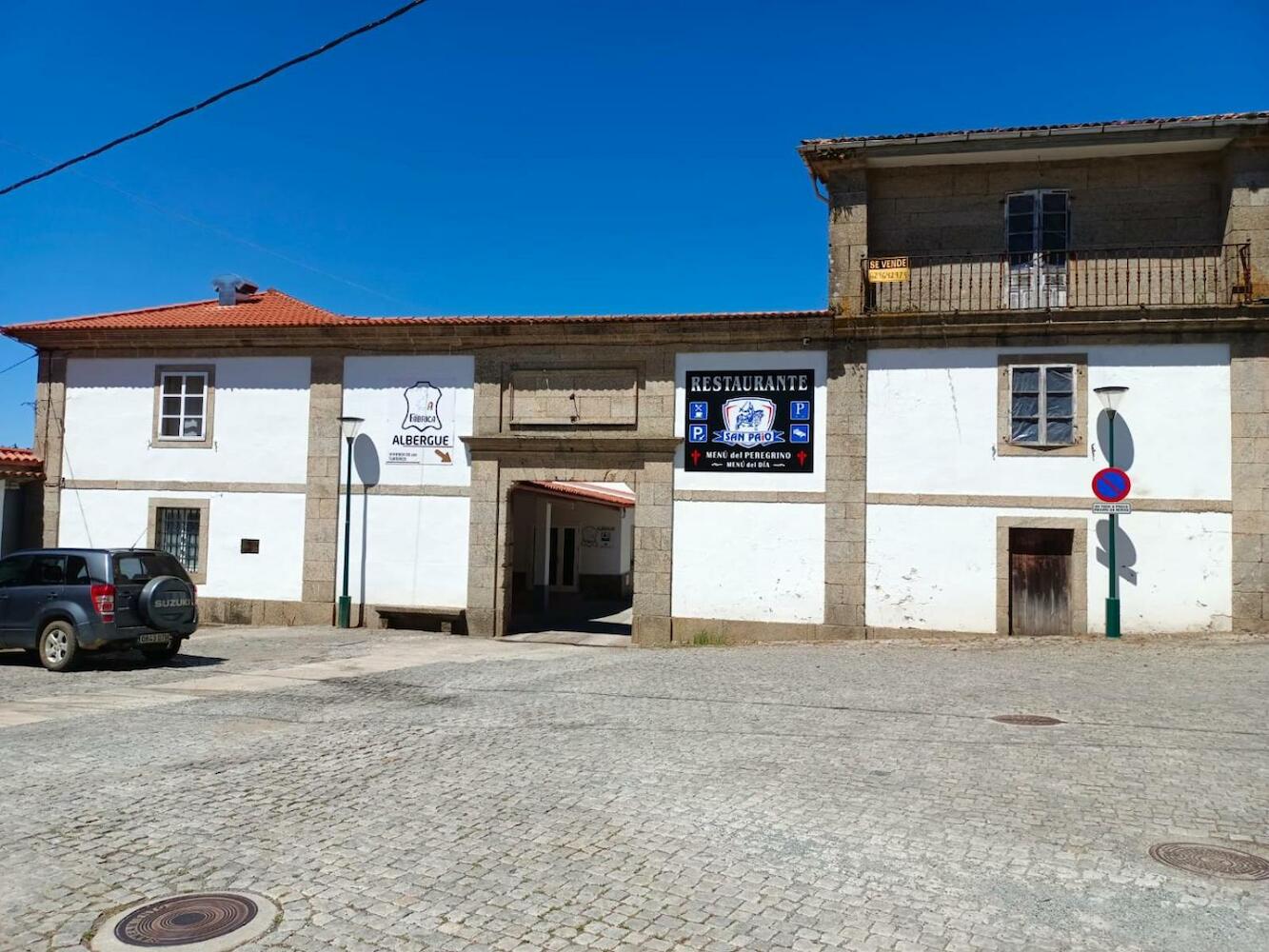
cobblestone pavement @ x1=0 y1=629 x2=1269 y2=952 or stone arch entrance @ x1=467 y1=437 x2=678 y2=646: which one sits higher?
stone arch entrance @ x1=467 y1=437 x2=678 y2=646

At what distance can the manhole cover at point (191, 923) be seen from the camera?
427 centimetres

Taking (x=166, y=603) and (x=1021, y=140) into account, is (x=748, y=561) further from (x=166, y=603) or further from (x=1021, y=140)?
(x=166, y=603)

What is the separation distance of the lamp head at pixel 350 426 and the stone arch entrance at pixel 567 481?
222 cm

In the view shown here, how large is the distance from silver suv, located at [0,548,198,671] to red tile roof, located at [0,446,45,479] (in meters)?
7.26

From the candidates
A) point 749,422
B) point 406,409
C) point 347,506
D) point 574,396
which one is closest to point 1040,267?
point 749,422

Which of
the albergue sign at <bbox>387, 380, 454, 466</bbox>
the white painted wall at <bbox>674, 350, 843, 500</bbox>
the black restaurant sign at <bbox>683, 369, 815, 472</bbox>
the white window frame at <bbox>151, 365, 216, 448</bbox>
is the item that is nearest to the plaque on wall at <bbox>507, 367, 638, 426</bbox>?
the white painted wall at <bbox>674, 350, 843, 500</bbox>

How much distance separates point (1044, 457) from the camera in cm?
1620

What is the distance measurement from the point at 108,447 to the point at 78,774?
14.5 metres

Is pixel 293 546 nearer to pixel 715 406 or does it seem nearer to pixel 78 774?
pixel 715 406

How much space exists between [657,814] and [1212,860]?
3036 mm

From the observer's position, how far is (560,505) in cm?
3012

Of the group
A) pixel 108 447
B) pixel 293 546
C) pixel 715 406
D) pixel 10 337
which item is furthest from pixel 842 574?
pixel 10 337

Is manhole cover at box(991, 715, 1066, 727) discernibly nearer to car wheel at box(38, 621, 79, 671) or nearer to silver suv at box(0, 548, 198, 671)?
silver suv at box(0, 548, 198, 671)

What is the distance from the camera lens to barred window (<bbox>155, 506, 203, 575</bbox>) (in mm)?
19453
